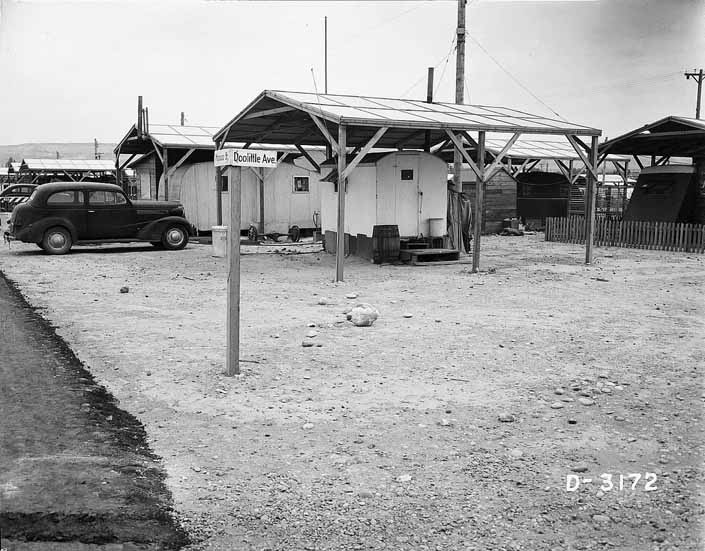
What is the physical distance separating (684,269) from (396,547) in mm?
14351

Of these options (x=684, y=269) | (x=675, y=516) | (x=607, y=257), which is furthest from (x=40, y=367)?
(x=607, y=257)

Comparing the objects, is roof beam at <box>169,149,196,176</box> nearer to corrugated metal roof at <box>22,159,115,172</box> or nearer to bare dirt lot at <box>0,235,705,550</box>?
bare dirt lot at <box>0,235,705,550</box>

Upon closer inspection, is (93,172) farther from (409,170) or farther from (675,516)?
(675,516)

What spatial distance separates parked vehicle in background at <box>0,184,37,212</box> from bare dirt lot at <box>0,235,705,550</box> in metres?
29.2

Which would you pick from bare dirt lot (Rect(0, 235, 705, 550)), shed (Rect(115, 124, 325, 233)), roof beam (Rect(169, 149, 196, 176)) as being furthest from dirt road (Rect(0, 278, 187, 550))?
shed (Rect(115, 124, 325, 233))

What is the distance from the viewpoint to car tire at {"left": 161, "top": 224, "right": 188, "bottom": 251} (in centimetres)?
1977

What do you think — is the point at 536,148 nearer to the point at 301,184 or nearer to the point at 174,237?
the point at 301,184

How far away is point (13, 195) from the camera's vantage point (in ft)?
133

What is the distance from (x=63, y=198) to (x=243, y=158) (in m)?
13.3

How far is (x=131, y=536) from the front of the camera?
11.6ft

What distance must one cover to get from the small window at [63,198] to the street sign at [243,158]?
1298 centimetres

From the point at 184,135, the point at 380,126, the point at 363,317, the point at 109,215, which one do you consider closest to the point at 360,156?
the point at 380,126

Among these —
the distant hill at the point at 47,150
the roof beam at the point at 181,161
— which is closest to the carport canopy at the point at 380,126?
Answer: the roof beam at the point at 181,161

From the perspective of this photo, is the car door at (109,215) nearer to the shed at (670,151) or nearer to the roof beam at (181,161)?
the roof beam at (181,161)
